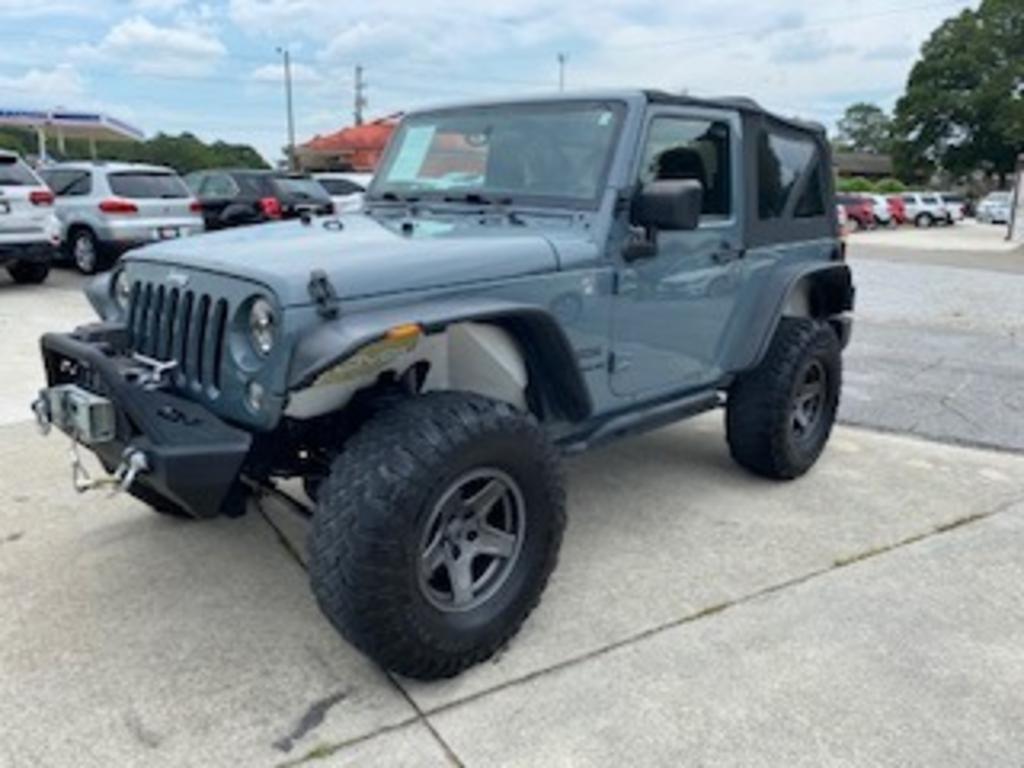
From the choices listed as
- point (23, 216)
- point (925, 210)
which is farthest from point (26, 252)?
point (925, 210)

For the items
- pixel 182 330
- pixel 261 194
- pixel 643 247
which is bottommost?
pixel 261 194

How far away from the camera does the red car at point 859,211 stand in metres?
35.4

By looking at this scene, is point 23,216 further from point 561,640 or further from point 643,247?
point 561,640

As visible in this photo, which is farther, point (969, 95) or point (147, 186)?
point (969, 95)

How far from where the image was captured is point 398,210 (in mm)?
4102

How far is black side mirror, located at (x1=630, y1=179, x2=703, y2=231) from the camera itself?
3.35 metres

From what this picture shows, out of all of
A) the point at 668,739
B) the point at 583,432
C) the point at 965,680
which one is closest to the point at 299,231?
the point at 583,432

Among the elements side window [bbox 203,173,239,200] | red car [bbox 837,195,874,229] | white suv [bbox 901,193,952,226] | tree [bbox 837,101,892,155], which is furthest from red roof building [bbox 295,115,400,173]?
tree [bbox 837,101,892,155]

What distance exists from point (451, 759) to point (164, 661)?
1.07 m

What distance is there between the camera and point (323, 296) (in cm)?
266

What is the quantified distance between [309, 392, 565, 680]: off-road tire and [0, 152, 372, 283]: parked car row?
8412 millimetres

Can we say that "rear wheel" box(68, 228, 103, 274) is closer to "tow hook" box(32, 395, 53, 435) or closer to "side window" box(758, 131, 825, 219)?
"tow hook" box(32, 395, 53, 435)

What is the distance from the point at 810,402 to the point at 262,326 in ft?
10.6

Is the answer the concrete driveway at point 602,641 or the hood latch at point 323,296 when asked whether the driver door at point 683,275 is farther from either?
the hood latch at point 323,296
